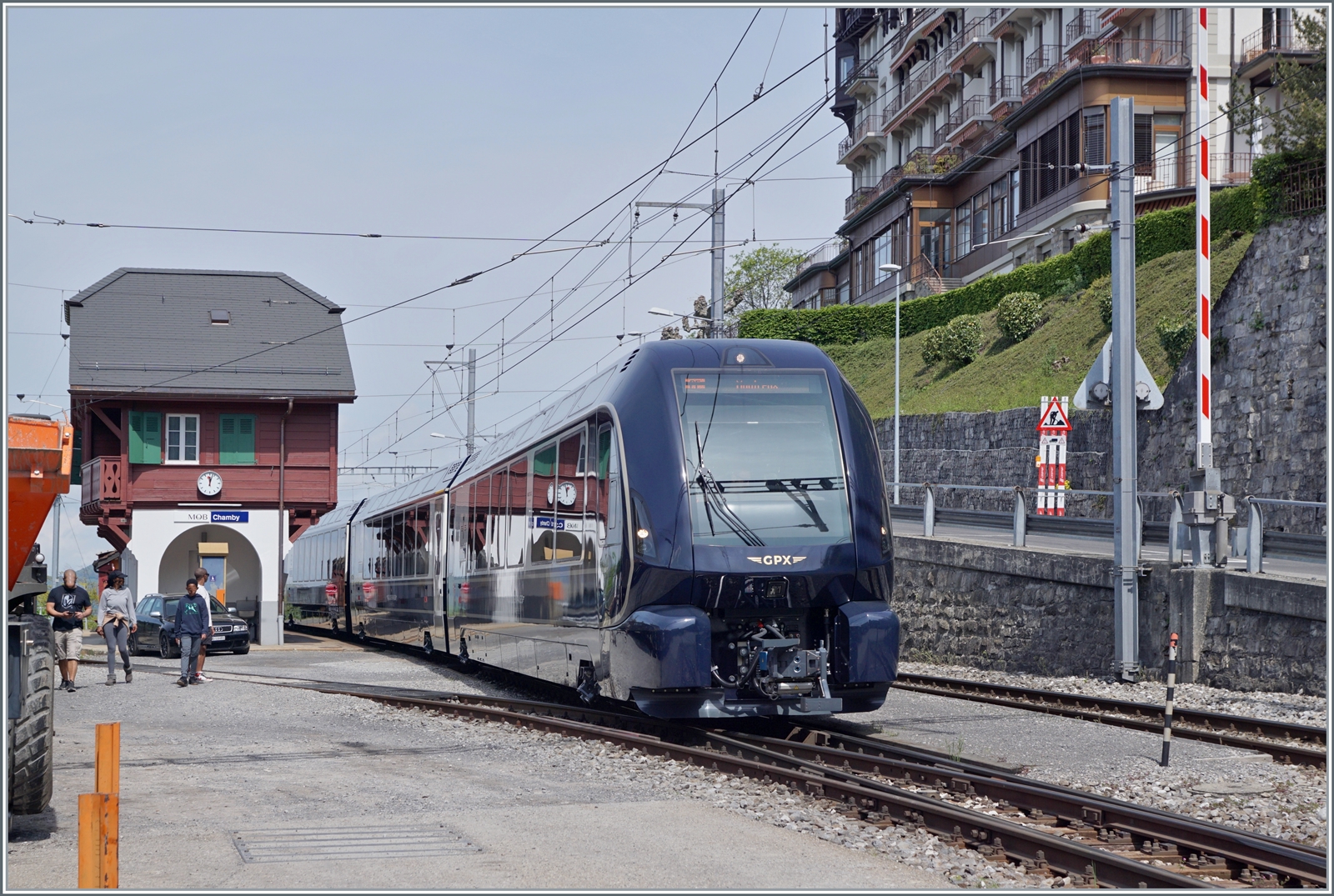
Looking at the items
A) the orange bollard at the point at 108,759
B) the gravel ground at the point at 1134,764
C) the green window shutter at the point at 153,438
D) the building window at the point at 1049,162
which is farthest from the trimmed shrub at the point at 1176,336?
the orange bollard at the point at 108,759

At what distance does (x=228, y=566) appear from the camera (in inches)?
1705

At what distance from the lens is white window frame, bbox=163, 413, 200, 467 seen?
1507 inches

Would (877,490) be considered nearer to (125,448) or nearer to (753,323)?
(125,448)

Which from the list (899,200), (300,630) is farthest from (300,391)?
(899,200)

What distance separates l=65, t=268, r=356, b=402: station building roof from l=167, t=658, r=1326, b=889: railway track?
27.0 meters

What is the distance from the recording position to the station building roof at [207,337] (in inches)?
1508

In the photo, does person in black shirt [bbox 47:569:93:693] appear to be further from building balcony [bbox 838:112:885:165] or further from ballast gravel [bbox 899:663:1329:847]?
building balcony [bbox 838:112:885:165]

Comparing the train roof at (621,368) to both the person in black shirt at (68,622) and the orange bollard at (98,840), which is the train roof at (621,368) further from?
the orange bollard at (98,840)

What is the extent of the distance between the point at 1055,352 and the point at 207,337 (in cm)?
2384

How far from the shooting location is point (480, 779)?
10719 mm

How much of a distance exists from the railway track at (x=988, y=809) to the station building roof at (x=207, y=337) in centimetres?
2705

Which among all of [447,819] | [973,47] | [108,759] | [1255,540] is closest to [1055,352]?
[973,47]

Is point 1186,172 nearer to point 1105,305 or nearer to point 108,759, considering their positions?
point 1105,305

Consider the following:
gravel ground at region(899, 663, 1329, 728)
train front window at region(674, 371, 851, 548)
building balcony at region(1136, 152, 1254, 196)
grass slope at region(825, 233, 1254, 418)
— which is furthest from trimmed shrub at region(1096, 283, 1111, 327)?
train front window at region(674, 371, 851, 548)
